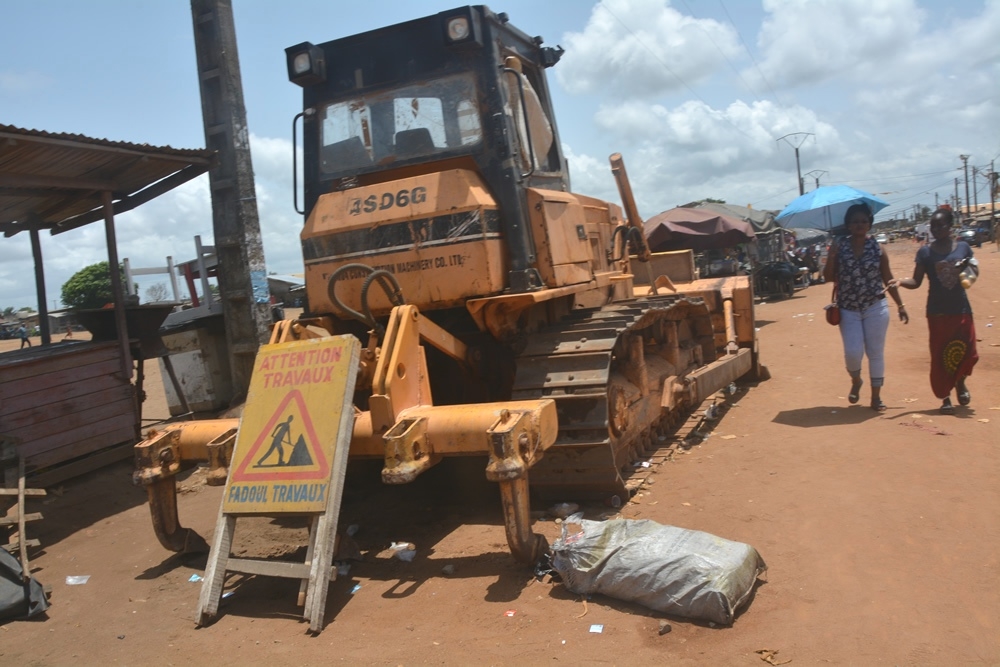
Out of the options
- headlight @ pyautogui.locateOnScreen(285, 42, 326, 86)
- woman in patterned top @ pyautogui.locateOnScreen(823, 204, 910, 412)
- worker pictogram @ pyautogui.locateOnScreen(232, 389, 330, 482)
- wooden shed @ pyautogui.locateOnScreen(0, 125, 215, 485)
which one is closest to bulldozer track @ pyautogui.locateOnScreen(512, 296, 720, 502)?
worker pictogram @ pyautogui.locateOnScreen(232, 389, 330, 482)

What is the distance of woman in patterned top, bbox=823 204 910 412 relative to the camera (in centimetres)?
701

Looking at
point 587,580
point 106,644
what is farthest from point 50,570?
point 587,580

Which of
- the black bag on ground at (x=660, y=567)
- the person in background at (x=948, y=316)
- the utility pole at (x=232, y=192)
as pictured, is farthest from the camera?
the utility pole at (x=232, y=192)

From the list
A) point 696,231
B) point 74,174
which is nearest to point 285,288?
point 696,231

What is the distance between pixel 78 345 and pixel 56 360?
2.06 ft

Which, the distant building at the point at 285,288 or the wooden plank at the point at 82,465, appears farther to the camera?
the distant building at the point at 285,288

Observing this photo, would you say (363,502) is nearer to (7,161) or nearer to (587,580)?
(587,580)

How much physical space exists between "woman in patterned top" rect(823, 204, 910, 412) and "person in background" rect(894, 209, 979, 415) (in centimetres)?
31

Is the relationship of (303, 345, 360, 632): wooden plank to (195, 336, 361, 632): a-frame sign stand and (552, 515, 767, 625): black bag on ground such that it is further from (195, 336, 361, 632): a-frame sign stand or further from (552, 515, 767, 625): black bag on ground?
(552, 515, 767, 625): black bag on ground

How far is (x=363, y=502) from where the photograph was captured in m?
5.82

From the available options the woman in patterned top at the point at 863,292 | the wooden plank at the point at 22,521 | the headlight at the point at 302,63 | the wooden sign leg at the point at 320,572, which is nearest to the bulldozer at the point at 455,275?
the headlight at the point at 302,63

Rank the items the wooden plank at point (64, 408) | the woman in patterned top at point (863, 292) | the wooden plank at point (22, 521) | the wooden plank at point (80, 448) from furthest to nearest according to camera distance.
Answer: the woman in patterned top at point (863, 292) → the wooden plank at point (80, 448) → the wooden plank at point (64, 408) → the wooden plank at point (22, 521)

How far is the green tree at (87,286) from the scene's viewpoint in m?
36.3

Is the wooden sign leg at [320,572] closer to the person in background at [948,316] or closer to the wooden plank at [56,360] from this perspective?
the wooden plank at [56,360]
